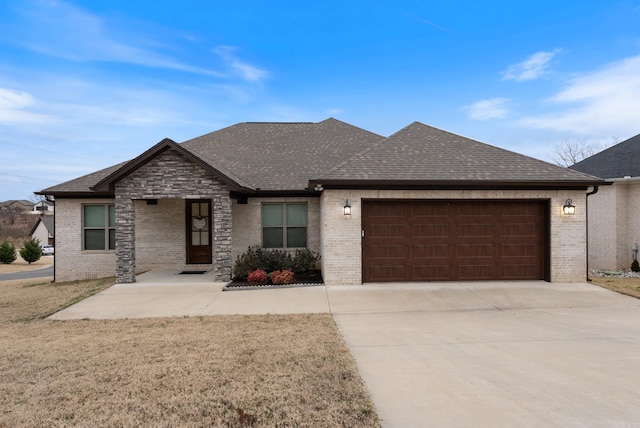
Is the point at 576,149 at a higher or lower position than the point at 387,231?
higher

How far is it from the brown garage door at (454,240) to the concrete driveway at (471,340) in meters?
0.57

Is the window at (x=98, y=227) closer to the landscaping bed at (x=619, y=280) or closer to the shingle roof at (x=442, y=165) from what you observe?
the shingle roof at (x=442, y=165)

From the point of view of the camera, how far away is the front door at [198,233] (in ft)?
41.9

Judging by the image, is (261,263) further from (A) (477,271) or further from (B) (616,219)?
(B) (616,219)

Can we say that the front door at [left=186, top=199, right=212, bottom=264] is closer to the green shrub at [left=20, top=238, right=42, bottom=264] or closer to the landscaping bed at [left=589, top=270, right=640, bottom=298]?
the landscaping bed at [left=589, top=270, right=640, bottom=298]

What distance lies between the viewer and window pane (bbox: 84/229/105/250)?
12.7 m

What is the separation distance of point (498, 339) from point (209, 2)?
16138 millimetres

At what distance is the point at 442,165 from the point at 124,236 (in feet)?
33.4

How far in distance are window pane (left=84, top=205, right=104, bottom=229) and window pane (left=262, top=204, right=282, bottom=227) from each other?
20.9 ft

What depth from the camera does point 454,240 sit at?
10016 millimetres

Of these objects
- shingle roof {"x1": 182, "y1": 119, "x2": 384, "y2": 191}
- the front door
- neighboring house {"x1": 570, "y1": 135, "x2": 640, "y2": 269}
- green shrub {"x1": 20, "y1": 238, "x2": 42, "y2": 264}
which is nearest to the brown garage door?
shingle roof {"x1": 182, "y1": 119, "x2": 384, "y2": 191}

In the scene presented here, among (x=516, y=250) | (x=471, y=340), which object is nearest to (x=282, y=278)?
(x=471, y=340)

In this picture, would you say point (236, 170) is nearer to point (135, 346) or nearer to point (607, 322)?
point (135, 346)

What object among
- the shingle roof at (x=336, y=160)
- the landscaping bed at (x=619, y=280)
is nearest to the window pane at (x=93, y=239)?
the shingle roof at (x=336, y=160)
